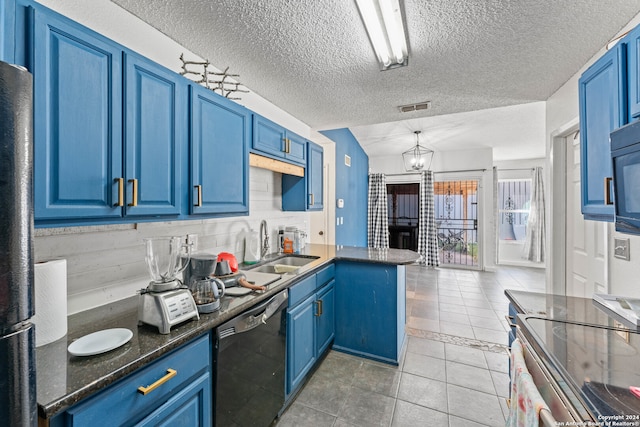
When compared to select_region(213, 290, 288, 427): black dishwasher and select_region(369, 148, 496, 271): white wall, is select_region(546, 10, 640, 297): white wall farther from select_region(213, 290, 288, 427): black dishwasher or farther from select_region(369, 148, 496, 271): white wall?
select_region(369, 148, 496, 271): white wall

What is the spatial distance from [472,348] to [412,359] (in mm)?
683

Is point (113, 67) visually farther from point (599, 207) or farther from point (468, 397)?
point (468, 397)

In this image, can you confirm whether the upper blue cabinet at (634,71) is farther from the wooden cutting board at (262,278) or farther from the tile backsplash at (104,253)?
the tile backsplash at (104,253)

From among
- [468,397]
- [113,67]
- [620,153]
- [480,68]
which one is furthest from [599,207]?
[113,67]

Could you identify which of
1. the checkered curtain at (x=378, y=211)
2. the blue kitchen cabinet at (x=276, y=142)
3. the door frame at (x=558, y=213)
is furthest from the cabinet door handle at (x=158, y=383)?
the checkered curtain at (x=378, y=211)

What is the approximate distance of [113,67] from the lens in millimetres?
1124

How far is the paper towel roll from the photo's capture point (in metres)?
0.95

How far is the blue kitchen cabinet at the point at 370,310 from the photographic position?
2336 mm

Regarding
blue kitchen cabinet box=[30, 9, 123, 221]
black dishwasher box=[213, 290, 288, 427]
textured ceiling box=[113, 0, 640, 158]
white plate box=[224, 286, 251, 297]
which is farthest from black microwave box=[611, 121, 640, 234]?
blue kitchen cabinet box=[30, 9, 123, 221]

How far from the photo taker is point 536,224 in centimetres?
596

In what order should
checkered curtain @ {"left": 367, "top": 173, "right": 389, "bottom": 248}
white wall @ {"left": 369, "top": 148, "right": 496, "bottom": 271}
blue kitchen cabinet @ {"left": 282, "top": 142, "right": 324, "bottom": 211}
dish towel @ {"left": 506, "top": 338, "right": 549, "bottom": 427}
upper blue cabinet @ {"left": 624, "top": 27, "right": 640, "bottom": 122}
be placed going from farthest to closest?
checkered curtain @ {"left": 367, "top": 173, "right": 389, "bottom": 248}, white wall @ {"left": 369, "top": 148, "right": 496, "bottom": 271}, blue kitchen cabinet @ {"left": 282, "top": 142, "right": 324, "bottom": 211}, upper blue cabinet @ {"left": 624, "top": 27, "right": 640, "bottom": 122}, dish towel @ {"left": 506, "top": 338, "right": 549, "bottom": 427}

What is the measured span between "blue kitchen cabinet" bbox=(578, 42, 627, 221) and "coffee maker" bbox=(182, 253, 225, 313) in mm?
1914

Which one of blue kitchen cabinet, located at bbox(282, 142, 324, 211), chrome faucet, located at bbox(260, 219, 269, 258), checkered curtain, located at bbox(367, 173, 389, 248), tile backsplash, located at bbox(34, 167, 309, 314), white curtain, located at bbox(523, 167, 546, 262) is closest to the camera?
tile backsplash, located at bbox(34, 167, 309, 314)

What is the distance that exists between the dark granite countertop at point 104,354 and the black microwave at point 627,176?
→ 65.1 inches
